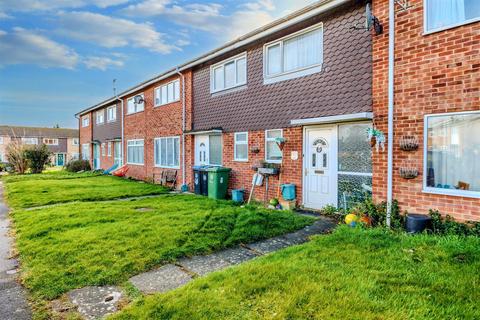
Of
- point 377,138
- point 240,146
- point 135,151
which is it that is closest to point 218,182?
point 240,146

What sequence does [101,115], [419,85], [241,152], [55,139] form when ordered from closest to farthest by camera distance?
[419,85]
[241,152]
[101,115]
[55,139]

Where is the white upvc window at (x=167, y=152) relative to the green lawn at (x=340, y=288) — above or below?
above

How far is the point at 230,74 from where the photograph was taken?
37.0 feet

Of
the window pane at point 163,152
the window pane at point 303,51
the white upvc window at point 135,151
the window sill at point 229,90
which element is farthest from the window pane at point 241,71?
the white upvc window at point 135,151

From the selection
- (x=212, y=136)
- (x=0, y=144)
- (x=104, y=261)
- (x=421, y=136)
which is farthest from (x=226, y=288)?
(x=0, y=144)

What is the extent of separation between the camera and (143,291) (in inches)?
140

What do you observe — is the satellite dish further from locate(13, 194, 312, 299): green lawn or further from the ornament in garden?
the ornament in garden

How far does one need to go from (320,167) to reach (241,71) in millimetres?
4741

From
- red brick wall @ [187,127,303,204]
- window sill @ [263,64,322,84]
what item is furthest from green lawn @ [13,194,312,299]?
window sill @ [263,64,322,84]

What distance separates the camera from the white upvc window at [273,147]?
30.1ft

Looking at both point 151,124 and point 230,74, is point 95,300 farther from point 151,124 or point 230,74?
point 151,124

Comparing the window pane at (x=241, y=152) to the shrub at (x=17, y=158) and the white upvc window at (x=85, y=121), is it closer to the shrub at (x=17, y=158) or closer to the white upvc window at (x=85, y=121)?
the shrub at (x=17, y=158)

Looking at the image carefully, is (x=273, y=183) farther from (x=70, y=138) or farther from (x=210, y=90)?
(x=70, y=138)

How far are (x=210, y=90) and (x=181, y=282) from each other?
9.42 meters
